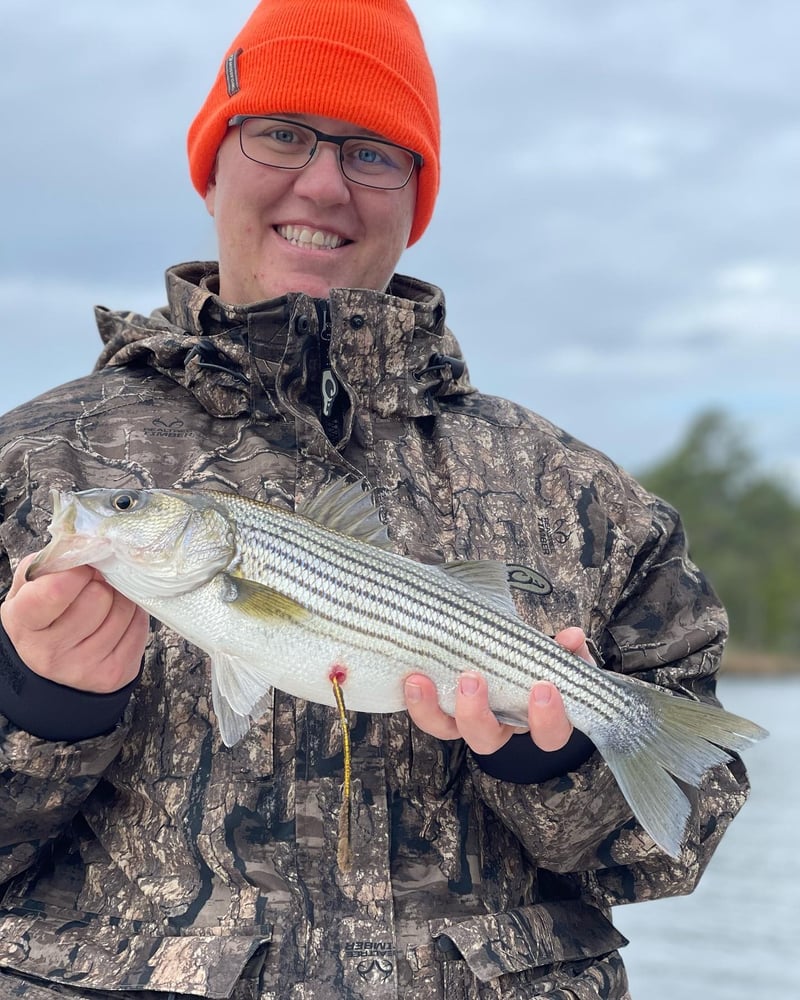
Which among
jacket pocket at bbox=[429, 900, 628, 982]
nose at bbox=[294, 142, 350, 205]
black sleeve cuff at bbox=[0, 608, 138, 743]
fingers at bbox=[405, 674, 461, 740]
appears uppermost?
nose at bbox=[294, 142, 350, 205]

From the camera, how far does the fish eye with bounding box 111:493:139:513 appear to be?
3418mm

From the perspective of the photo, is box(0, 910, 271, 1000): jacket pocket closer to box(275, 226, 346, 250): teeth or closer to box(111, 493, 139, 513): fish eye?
box(111, 493, 139, 513): fish eye

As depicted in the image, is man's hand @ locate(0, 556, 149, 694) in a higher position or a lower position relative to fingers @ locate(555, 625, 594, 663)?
lower

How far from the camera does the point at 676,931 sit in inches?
631

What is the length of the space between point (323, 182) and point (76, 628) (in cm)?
200

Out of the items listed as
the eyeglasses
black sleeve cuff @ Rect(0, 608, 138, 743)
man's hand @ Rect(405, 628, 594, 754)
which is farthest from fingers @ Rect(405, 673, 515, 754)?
the eyeglasses

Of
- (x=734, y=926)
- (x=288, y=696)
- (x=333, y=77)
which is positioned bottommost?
(x=734, y=926)

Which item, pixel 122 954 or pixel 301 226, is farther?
pixel 301 226

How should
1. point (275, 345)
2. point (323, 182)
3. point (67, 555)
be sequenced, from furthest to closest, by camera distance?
1. point (323, 182)
2. point (275, 345)
3. point (67, 555)

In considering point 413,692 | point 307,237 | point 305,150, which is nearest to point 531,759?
point 413,692

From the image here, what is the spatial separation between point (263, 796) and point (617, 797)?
45.5 inches

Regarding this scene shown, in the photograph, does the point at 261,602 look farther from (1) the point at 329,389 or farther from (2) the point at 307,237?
(2) the point at 307,237

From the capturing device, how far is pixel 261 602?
343cm

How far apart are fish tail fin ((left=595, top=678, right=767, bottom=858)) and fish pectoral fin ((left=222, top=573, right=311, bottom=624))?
1017 mm
